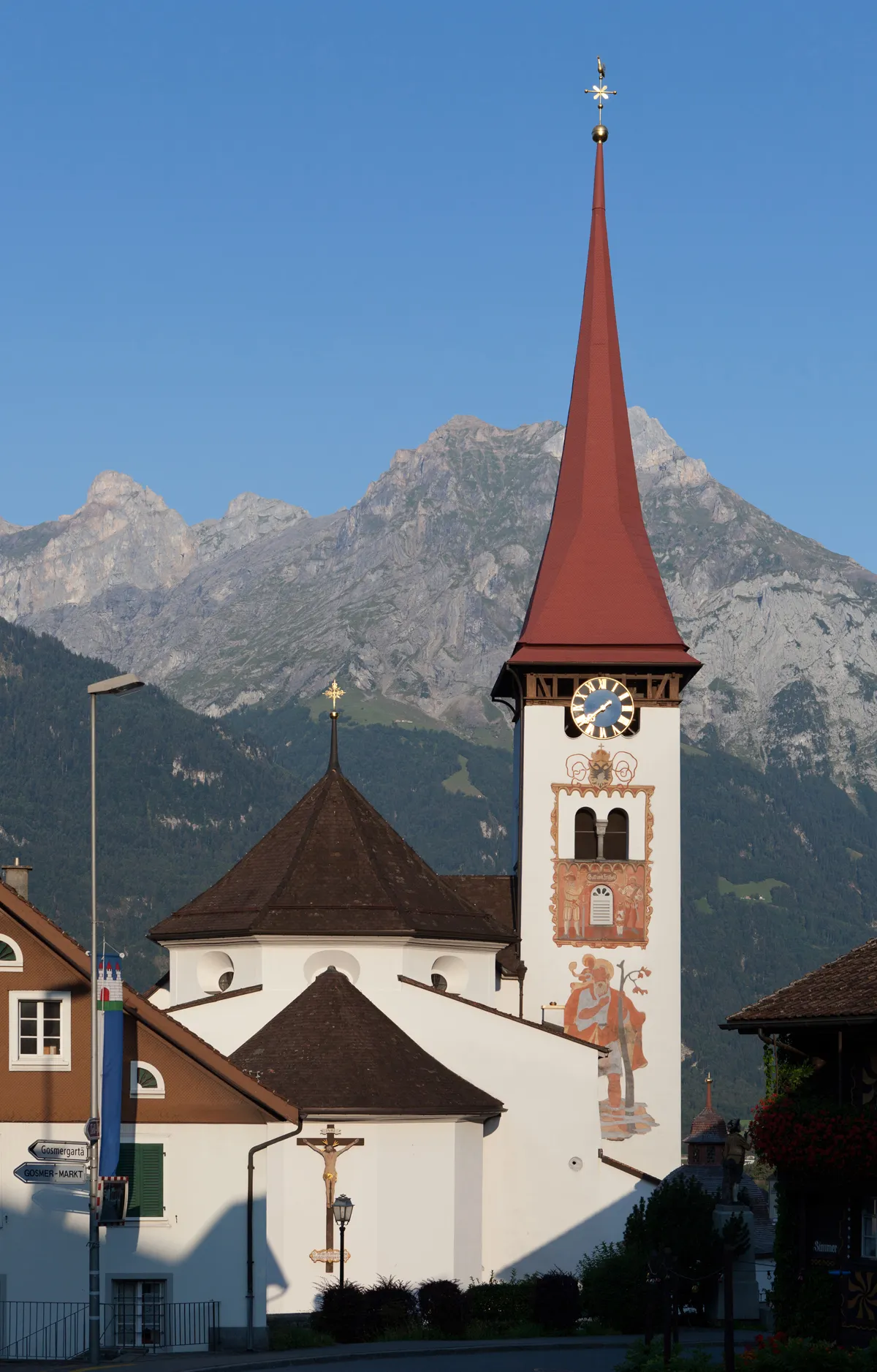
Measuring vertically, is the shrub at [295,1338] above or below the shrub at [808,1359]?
below

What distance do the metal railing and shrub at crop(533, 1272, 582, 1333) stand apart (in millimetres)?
6821

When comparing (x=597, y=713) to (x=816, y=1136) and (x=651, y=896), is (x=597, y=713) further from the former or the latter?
(x=816, y=1136)

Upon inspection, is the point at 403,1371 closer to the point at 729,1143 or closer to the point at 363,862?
the point at 729,1143

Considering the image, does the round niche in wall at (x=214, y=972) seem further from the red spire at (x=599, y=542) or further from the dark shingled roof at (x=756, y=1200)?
the dark shingled roof at (x=756, y=1200)

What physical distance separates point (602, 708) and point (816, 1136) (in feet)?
93.1

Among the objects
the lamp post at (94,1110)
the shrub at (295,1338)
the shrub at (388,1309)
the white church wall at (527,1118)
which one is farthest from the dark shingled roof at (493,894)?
the lamp post at (94,1110)

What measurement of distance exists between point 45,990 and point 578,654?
25.7 metres

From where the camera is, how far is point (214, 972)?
5416 cm

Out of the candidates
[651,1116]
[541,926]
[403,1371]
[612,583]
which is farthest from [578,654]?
[403,1371]

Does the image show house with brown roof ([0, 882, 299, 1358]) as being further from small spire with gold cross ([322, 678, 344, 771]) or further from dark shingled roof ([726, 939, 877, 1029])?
small spire with gold cross ([322, 678, 344, 771])

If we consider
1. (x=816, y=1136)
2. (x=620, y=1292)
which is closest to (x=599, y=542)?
(x=620, y=1292)

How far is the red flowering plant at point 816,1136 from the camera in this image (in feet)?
107

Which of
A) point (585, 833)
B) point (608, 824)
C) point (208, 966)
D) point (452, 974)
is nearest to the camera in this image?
point (208, 966)

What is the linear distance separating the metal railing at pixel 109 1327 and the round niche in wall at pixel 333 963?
14.5 m
